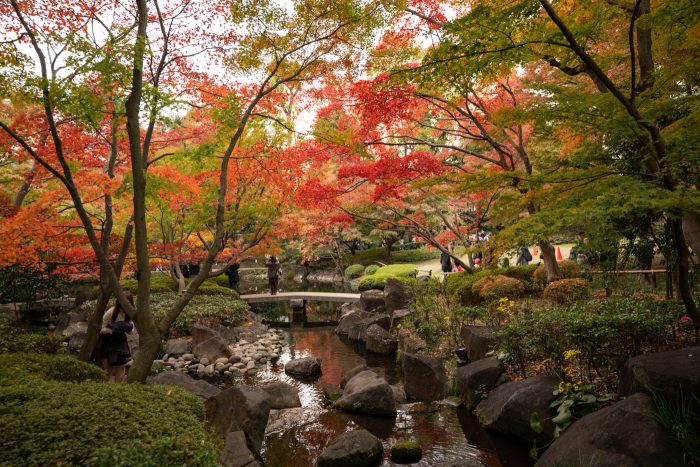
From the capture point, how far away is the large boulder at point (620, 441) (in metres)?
3.33

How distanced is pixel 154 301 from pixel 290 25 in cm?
1033

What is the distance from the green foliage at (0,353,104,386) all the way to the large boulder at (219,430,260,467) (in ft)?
6.16

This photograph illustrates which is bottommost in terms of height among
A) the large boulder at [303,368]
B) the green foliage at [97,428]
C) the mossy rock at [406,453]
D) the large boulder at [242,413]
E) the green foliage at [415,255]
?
the large boulder at [303,368]

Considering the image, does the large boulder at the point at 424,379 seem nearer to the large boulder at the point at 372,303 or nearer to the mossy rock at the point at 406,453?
the mossy rock at the point at 406,453

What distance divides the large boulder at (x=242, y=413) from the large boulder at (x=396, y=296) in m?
8.41

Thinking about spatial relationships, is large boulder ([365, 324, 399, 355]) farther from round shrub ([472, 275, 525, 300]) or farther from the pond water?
the pond water

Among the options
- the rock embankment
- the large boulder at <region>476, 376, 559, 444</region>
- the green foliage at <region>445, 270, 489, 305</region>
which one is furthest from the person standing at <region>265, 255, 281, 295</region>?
the large boulder at <region>476, 376, 559, 444</region>

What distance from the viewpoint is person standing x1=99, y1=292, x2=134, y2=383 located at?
19.8ft

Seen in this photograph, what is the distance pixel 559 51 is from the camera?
5.54 m

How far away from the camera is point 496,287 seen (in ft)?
34.2

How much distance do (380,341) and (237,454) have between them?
23.0ft

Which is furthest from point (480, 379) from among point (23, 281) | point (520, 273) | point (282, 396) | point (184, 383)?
point (23, 281)

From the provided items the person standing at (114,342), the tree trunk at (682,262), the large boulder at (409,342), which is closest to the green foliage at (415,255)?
the large boulder at (409,342)

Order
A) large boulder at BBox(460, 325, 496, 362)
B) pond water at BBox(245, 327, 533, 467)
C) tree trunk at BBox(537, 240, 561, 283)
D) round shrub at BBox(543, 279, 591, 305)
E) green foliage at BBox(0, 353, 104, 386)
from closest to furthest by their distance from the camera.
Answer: green foliage at BBox(0, 353, 104, 386), pond water at BBox(245, 327, 533, 467), large boulder at BBox(460, 325, 496, 362), round shrub at BBox(543, 279, 591, 305), tree trunk at BBox(537, 240, 561, 283)
